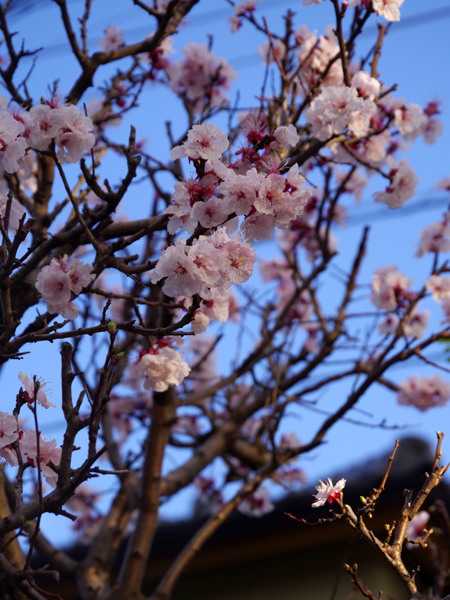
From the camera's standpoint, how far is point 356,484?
495 centimetres

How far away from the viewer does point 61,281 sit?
2156mm

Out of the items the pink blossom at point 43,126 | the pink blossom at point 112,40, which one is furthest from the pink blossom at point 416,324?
the pink blossom at point 43,126

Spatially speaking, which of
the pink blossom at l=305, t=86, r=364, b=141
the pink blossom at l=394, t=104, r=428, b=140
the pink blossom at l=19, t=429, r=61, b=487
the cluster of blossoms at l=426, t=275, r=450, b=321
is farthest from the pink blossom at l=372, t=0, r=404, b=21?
the pink blossom at l=19, t=429, r=61, b=487

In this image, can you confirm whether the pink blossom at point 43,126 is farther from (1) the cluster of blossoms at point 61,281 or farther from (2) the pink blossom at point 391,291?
(2) the pink blossom at point 391,291

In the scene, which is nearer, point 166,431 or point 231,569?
point 166,431

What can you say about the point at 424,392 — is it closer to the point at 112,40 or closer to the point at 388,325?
the point at 388,325

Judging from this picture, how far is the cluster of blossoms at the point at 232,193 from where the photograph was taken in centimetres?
176

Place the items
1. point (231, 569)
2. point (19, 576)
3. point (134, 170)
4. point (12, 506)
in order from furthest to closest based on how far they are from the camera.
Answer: point (231, 569) < point (12, 506) < point (134, 170) < point (19, 576)

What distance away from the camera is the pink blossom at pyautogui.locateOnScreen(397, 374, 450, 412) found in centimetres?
506

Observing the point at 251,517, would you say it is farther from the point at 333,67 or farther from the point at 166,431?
the point at 333,67

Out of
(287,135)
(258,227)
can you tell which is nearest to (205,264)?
(258,227)

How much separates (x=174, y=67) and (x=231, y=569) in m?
4.07

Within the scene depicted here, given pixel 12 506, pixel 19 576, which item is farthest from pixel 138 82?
pixel 19 576

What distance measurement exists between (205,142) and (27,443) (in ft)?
3.81
